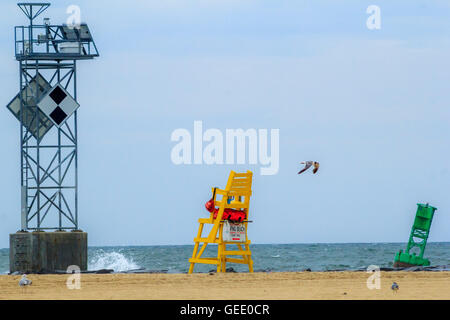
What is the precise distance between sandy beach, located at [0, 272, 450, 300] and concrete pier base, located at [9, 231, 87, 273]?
4.12 m

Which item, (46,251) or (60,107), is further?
(60,107)

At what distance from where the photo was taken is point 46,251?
22469 mm

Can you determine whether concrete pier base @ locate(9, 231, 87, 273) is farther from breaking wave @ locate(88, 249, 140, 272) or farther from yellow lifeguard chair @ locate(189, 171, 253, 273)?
breaking wave @ locate(88, 249, 140, 272)

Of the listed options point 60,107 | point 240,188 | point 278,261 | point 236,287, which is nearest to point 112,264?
point 278,261

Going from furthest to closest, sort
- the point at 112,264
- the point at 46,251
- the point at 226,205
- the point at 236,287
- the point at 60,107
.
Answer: the point at 112,264 → the point at 60,107 → the point at 46,251 → the point at 226,205 → the point at 236,287

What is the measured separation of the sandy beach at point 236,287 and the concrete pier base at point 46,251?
412 cm

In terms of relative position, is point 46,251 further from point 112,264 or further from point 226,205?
point 112,264

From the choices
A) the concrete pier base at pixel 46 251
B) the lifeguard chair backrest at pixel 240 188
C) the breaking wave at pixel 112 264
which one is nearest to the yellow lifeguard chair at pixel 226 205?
the lifeguard chair backrest at pixel 240 188

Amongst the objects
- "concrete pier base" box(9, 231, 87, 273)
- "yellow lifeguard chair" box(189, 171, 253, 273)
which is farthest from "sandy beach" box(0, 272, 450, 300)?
"concrete pier base" box(9, 231, 87, 273)

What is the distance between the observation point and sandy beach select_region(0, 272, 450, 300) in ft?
44.2

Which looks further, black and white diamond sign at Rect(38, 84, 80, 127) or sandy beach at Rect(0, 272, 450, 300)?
black and white diamond sign at Rect(38, 84, 80, 127)

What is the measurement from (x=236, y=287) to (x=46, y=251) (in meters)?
8.66
